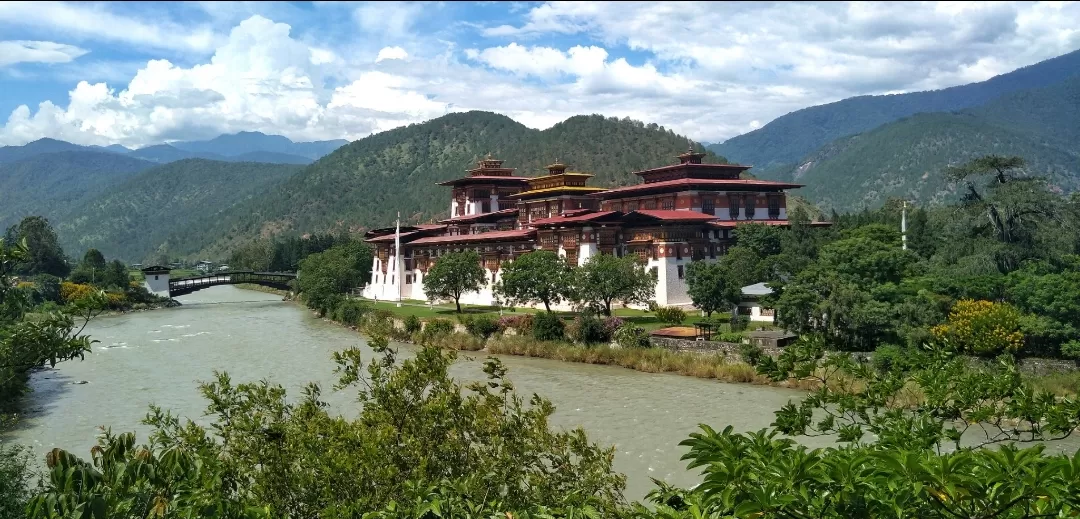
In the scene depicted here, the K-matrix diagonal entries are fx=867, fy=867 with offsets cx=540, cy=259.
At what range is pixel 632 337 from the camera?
Result: 1430 inches

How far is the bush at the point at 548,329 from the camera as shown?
39.7 metres

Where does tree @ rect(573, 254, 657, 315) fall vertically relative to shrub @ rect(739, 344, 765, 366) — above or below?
above

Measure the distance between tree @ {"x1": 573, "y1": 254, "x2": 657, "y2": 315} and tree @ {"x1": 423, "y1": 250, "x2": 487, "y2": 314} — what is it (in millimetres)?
10749

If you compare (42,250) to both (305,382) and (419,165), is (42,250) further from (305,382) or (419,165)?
(419,165)

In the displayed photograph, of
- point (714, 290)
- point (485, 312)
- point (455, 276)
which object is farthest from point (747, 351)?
point (455, 276)

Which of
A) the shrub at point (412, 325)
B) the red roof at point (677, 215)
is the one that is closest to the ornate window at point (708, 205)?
the red roof at point (677, 215)

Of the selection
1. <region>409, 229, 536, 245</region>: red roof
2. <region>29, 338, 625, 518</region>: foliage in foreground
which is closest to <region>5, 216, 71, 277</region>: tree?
<region>409, 229, 536, 245</region>: red roof

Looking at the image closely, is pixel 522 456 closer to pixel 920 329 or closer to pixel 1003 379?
pixel 1003 379

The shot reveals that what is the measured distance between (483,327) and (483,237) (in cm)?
1757

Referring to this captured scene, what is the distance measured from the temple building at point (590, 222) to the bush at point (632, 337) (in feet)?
35.8

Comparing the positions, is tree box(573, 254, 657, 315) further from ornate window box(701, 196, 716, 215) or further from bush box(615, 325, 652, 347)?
ornate window box(701, 196, 716, 215)

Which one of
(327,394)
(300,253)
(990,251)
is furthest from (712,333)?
(300,253)

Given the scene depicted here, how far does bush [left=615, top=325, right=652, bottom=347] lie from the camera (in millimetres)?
36250

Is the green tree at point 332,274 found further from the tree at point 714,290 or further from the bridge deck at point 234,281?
the tree at point 714,290
